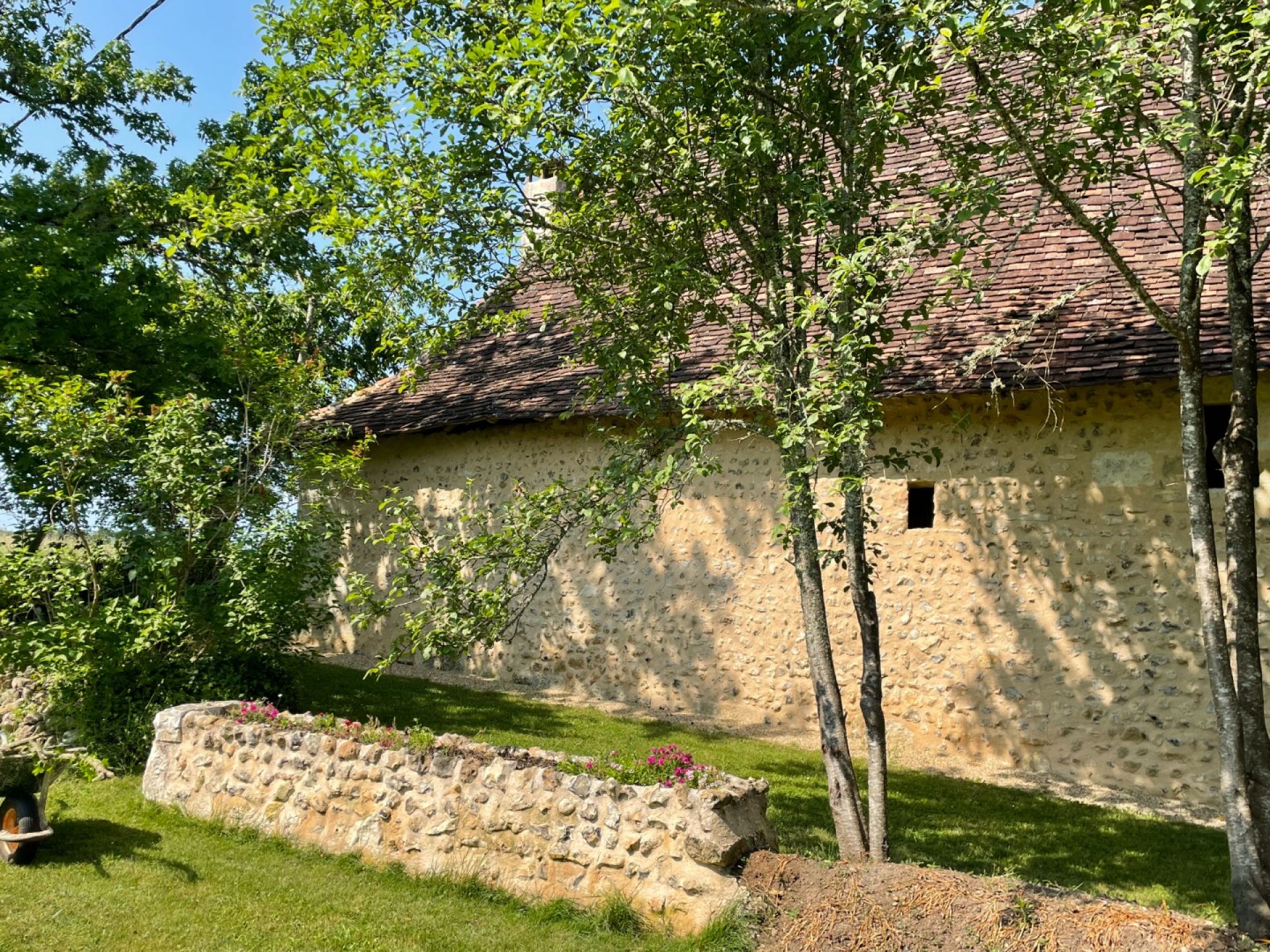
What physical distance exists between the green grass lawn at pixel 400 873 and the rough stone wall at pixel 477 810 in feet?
0.47

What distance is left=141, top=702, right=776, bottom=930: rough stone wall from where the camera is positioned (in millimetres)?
4691

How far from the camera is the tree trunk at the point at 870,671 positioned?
5.01 metres

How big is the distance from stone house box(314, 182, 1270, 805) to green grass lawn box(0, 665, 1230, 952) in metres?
0.88

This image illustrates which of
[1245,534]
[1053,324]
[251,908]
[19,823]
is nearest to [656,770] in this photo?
[251,908]

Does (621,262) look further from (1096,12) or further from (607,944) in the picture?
(607,944)

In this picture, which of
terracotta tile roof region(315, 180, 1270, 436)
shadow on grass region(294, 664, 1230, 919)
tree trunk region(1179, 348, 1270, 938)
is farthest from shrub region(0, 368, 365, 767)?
tree trunk region(1179, 348, 1270, 938)

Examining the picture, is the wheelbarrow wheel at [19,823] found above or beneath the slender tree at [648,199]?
beneath

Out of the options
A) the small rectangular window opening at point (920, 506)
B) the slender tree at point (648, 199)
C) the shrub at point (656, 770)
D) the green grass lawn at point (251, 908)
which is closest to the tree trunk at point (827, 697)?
the slender tree at point (648, 199)

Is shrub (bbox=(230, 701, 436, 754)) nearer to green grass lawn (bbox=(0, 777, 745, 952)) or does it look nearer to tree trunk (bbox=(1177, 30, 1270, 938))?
green grass lawn (bbox=(0, 777, 745, 952))

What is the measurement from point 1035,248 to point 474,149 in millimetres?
5703

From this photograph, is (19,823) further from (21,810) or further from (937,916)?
(937,916)

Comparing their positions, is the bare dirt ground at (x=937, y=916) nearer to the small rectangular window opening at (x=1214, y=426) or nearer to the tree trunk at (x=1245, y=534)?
the tree trunk at (x=1245, y=534)

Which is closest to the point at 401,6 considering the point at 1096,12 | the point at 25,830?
the point at 1096,12

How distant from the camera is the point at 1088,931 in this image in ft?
12.6
